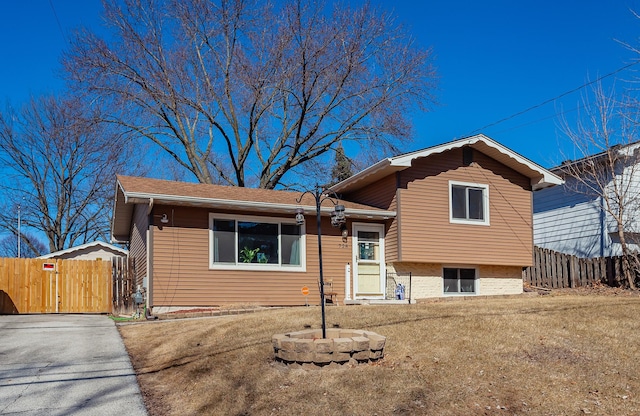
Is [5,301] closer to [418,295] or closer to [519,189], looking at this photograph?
[418,295]

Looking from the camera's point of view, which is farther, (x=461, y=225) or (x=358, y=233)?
(x=461, y=225)

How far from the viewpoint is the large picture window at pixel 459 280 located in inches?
643

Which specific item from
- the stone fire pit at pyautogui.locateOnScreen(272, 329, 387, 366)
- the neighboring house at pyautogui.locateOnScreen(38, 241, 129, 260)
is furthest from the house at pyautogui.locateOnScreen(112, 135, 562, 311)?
the neighboring house at pyautogui.locateOnScreen(38, 241, 129, 260)

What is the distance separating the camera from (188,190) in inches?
572

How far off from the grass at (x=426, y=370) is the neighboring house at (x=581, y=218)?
955cm

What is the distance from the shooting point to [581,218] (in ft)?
65.0

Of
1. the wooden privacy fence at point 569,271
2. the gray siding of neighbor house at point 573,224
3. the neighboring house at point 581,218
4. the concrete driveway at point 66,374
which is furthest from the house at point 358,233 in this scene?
the gray siding of neighbor house at point 573,224

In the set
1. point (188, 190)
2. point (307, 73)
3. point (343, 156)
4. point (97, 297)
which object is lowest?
point (97, 297)

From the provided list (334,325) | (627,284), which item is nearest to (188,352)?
(334,325)

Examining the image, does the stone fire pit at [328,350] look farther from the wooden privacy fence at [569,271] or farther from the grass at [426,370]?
the wooden privacy fence at [569,271]

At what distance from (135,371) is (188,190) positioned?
7.30 meters

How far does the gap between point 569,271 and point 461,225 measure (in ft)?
14.9

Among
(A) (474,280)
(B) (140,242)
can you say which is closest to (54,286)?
(B) (140,242)

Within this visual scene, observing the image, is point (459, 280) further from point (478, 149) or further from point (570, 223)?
point (570, 223)
